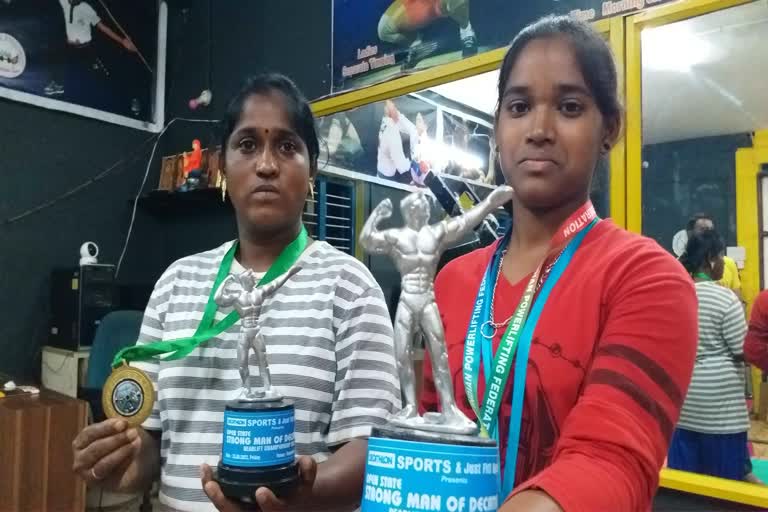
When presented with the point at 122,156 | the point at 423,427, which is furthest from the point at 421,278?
the point at 122,156

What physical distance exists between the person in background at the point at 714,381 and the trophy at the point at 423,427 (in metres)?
1.15

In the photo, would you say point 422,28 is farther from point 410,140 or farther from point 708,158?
point 708,158

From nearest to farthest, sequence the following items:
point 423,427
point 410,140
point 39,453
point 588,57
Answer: point 423,427 → point 588,57 → point 39,453 → point 410,140

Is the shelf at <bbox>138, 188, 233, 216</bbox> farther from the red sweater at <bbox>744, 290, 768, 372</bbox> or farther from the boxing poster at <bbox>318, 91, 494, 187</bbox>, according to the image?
the red sweater at <bbox>744, 290, 768, 372</bbox>

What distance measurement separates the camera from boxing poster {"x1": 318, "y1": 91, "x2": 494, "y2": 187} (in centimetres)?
191

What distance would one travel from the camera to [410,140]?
2.10 metres

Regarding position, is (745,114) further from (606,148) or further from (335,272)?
(335,272)

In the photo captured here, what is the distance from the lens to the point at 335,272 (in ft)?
2.84

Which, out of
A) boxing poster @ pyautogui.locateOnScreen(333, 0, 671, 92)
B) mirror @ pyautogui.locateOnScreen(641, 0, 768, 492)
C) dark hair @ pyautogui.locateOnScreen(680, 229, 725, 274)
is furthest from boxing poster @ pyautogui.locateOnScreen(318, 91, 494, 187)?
dark hair @ pyautogui.locateOnScreen(680, 229, 725, 274)

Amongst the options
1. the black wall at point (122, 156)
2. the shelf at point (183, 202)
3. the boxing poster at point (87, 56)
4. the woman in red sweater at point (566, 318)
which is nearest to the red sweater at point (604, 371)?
the woman in red sweater at point (566, 318)

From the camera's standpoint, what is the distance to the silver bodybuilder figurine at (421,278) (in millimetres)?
547

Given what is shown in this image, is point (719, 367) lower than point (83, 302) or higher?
lower

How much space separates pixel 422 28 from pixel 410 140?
1.28ft

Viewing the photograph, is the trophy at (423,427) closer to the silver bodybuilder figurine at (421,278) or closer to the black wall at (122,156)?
the silver bodybuilder figurine at (421,278)
